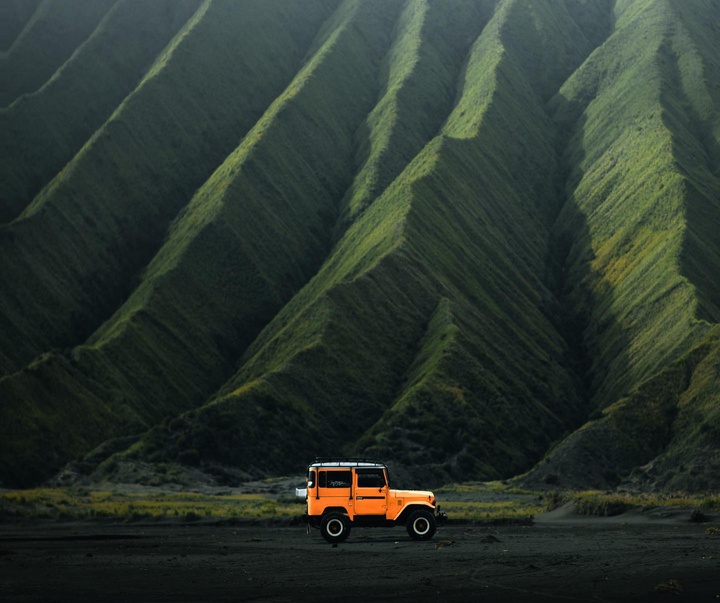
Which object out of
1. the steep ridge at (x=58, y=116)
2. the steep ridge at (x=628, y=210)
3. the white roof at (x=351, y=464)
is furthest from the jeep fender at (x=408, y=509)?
the steep ridge at (x=58, y=116)

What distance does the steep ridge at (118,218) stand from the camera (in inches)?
4220

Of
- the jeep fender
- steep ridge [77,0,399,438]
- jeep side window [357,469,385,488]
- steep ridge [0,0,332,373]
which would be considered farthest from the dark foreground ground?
steep ridge [0,0,332,373]

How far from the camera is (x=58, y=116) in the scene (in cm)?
18125

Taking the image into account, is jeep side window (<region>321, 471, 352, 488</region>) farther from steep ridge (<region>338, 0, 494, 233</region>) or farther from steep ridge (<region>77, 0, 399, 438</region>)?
steep ridge (<region>338, 0, 494, 233</region>)

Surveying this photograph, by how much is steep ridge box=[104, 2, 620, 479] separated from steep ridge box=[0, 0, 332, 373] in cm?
2556

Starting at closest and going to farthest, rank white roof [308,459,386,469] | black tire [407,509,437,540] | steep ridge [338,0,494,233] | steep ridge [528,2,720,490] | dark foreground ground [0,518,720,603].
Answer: dark foreground ground [0,518,720,603] → white roof [308,459,386,469] → black tire [407,509,437,540] → steep ridge [528,2,720,490] → steep ridge [338,0,494,233]

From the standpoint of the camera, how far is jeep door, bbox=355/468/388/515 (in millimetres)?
44031

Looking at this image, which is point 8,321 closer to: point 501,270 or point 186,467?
point 186,467

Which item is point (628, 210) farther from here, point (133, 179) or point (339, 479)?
point (339, 479)

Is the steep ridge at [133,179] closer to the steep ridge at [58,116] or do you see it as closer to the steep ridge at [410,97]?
the steep ridge at [58,116]

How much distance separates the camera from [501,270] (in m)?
135

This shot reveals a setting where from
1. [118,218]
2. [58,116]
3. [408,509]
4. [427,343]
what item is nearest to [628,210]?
[427,343]

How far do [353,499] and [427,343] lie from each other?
7342cm

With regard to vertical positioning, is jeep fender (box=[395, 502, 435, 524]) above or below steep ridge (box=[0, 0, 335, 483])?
below
